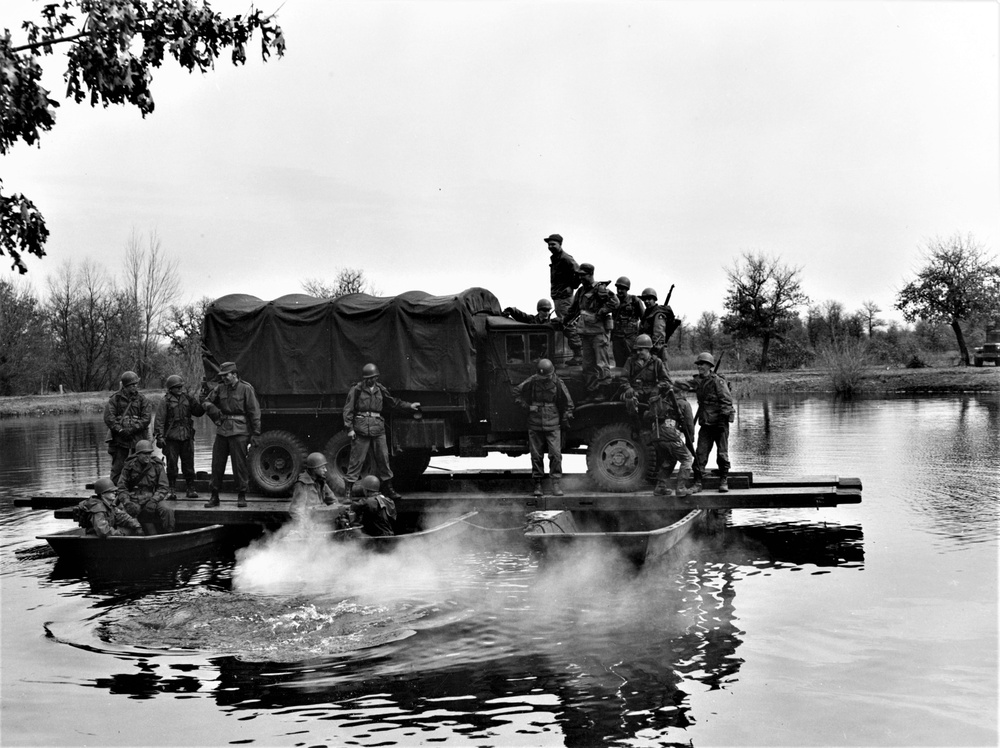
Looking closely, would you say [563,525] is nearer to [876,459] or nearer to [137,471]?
[137,471]

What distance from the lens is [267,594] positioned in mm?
11234

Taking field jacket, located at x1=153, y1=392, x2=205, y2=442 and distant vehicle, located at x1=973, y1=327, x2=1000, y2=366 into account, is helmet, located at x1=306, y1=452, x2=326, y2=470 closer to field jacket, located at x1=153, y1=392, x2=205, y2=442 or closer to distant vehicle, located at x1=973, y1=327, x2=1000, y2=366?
field jacket, located at x1=153, y1=392, x2=205, y2=442

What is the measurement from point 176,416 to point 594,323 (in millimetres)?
6283

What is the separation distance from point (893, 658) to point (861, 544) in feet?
16.9

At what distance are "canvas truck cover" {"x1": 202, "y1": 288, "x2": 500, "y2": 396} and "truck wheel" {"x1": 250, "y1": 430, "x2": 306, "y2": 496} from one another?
0.71 m

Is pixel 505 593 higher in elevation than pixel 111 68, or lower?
lower

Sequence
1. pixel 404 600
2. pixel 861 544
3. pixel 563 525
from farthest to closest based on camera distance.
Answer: pixel 861 544
pixel 563 525
pixel 404 600

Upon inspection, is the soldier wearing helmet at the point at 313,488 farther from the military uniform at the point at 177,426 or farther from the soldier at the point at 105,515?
the military uniform at the point at 177,426

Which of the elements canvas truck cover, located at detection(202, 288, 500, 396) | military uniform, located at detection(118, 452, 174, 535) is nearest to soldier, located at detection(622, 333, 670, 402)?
canvas truck cover, located at detection(202, 288, 500, 396)

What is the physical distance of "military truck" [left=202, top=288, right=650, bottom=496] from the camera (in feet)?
46.9

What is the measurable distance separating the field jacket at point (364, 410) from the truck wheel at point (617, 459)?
303 centimetres

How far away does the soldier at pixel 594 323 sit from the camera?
13.8m

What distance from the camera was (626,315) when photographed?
1438 cm

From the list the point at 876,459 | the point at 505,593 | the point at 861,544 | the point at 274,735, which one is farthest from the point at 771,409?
the point at 274,735
